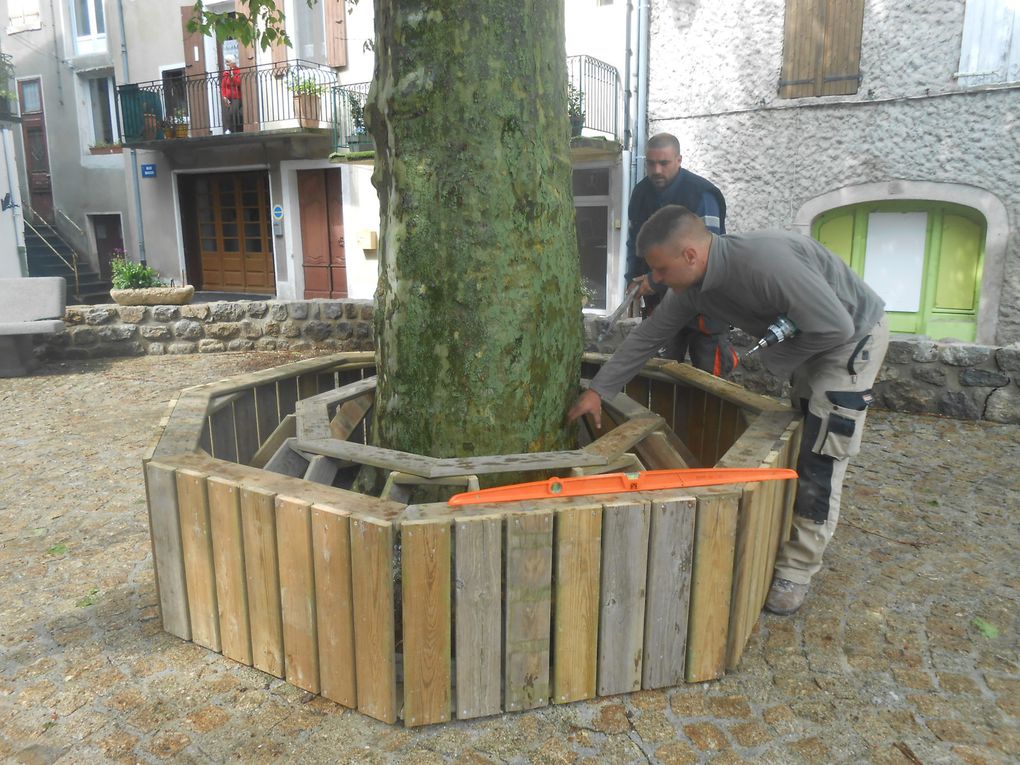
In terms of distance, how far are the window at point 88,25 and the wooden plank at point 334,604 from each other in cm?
2341

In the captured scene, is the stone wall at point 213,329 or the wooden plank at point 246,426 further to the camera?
the stone wall at point 213,329

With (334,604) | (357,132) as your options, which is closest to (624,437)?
(334,604)

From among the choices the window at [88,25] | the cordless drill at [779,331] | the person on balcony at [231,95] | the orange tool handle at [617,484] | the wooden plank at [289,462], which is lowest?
the wooden plank at [289,462]

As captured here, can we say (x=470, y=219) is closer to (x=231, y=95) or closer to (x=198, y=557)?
(x=198, y=557)

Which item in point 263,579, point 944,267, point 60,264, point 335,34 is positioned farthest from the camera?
point 60,264

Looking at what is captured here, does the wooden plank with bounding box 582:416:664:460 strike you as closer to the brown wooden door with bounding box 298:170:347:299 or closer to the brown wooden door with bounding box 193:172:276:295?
the brown wooden door with bounding box 298:170:347:299

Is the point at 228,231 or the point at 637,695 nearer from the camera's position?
the point at 637,695

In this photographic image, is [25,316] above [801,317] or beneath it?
beneath

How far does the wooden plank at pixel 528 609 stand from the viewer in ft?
7.63

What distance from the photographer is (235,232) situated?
19.4 metres

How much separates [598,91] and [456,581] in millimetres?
12047

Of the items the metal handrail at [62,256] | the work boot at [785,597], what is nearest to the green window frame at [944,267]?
the work boot at [785,597]

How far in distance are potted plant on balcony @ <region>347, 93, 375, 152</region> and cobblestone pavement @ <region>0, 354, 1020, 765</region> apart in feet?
39.3

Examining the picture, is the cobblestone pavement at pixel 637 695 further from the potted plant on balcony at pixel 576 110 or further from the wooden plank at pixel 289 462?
the potted plant on balcony at pixel 576 110
